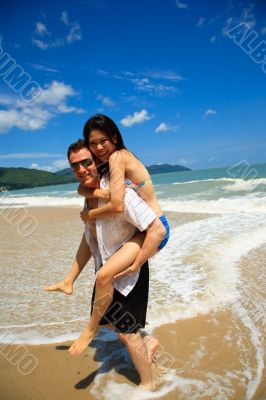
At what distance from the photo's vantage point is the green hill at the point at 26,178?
348 feet

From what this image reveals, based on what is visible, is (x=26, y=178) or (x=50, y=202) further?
(x=26, y=178)

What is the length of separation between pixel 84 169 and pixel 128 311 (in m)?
1.26

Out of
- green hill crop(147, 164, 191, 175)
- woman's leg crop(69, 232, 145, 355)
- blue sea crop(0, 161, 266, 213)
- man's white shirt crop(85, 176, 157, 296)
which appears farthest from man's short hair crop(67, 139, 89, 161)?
green hill crop(147, 164, 191, 175)

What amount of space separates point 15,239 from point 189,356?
24.9 feet

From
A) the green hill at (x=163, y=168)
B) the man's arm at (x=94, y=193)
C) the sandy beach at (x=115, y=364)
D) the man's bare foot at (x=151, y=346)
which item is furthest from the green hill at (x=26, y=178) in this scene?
the man's bare foot at (x=151, y=346)

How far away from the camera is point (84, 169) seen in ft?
9.03

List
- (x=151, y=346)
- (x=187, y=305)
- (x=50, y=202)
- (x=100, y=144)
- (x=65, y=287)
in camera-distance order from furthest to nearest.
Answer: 1. (x=50, y=202)
2. (x=187, y=305)
3. (x=65, y=287)
4. (x=151, y=346)
5. (x=100, y=144)

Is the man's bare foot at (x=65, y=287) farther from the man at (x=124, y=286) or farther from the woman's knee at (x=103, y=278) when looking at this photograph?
the woman's knee at (x=103, y=278)

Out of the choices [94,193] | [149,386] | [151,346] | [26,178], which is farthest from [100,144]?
[26,178]

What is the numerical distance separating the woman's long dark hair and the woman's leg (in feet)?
2.35

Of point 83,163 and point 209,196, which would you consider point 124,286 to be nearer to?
point 83,163

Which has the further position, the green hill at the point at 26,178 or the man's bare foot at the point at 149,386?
the green hill at the point at 26,178

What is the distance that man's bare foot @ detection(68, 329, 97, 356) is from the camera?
2.56 meters

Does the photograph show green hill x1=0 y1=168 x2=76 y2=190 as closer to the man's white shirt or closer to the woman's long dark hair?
the woman's long dark hair
